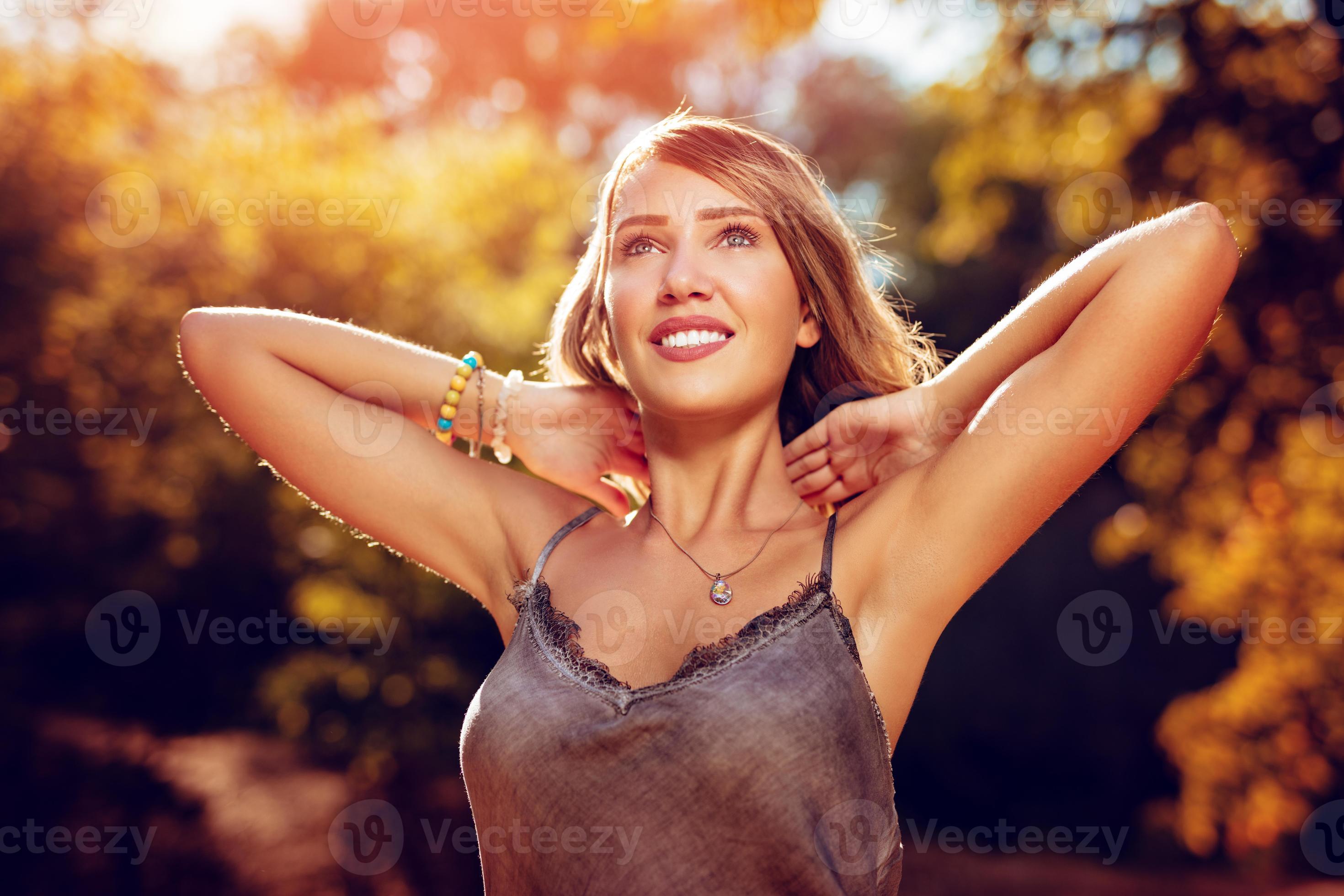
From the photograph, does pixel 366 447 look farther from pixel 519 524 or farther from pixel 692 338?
pixel 692 338

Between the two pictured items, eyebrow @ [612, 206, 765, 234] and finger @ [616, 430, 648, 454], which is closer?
eyebrow @ [612, 206, 765, 234]

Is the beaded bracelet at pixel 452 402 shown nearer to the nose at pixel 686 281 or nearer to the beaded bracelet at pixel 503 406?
the beaded bracelet at pixel 503 406

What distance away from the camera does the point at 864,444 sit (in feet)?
6.86

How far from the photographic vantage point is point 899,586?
1765 mm

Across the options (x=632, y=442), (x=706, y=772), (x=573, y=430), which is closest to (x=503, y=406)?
(x=573, y=430)

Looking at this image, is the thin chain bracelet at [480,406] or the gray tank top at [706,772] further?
the thin chain bracelet at [480,406]

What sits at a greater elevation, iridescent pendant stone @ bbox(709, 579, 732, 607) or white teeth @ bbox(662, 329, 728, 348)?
white teeth @ bbox(662, 329, 728, 348)

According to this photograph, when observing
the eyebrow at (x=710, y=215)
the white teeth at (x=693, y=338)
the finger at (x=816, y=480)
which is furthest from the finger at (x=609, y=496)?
the eyebrow at (x=710, y=215)

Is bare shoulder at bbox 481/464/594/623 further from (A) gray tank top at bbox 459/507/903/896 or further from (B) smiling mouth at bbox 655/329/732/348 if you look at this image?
(B) smiling mouth at bbox 655/329/732/348

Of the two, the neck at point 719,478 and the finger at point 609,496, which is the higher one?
the neck at point 719,478

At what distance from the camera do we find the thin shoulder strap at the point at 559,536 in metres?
2.01

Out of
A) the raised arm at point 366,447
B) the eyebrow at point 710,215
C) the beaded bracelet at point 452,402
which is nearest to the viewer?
the eyebrow at point 710,215

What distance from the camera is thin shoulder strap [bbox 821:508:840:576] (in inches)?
70.6

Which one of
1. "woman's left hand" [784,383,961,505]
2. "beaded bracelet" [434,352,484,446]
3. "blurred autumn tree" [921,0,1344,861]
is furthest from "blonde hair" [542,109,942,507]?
"blurred autumn tree" [921,0,1344,861]
